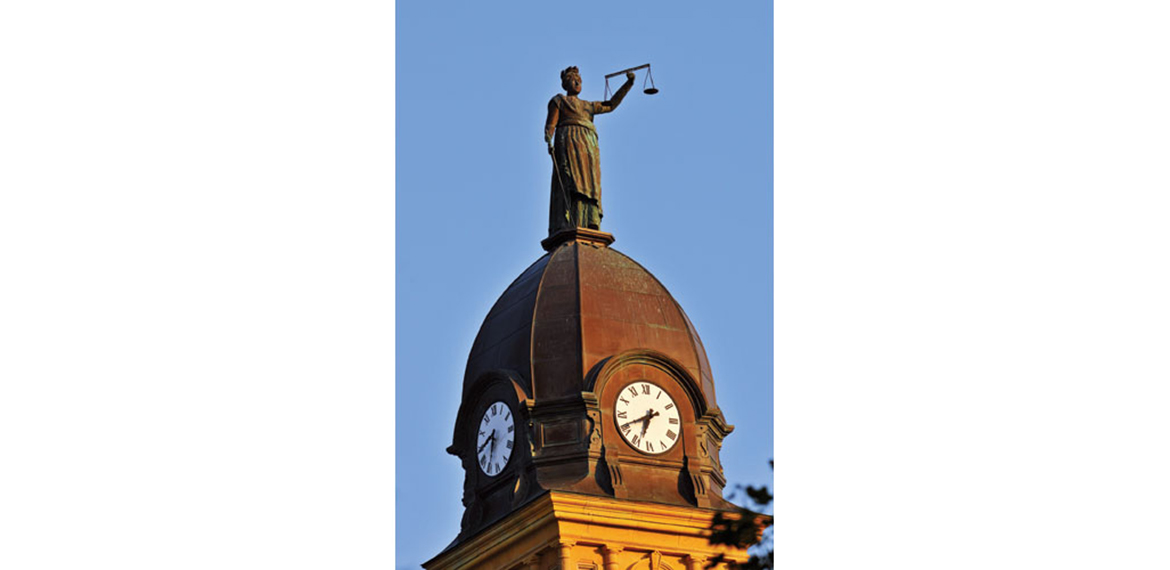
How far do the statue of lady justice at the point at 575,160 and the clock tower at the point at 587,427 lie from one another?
509 mm

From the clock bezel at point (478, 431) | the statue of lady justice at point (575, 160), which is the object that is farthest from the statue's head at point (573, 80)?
the clock bezel at point (478, 431)

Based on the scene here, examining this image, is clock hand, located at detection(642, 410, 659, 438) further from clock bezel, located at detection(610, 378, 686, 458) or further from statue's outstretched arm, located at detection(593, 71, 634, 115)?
statue's outstretched arm, located at detection(593, 71, 634, 115)

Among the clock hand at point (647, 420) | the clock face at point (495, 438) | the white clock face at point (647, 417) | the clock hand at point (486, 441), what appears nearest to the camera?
the white clock face at point (647, 417)

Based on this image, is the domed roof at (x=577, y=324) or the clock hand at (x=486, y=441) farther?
the clock hand at (x=486, y=441)

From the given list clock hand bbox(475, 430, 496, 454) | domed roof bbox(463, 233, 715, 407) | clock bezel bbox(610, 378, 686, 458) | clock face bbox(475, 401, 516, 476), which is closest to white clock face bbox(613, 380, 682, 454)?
clock bezel bbox(610, 378, 686, 458)

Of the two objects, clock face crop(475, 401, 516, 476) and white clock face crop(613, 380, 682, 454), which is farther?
clock face crop(475, 401, 516, 476)

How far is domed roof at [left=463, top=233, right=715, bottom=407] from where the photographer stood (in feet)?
151

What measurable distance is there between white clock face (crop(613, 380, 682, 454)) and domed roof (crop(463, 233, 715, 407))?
2.44 feet

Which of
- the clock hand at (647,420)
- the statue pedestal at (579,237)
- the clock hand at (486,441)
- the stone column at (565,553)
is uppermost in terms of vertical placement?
the statue pedestal at (579,237)

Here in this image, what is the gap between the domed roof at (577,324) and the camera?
151ft

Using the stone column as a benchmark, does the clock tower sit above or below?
above

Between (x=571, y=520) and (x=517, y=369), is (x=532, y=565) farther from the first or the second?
(x=517, y=369)

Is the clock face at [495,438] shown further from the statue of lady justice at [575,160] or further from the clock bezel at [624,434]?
the statue of lady justice at [575,160]

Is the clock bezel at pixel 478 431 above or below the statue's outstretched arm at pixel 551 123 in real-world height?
below
